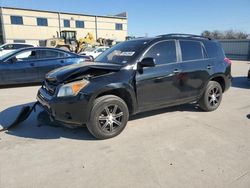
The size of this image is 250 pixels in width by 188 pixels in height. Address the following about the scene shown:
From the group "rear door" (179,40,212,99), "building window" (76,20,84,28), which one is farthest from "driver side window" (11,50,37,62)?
"building window" (76,20,84,28)

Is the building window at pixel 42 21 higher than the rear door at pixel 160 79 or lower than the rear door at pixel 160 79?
higher

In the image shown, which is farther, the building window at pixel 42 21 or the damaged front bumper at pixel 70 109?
the building window at pixel 42 21

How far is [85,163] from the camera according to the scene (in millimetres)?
3062

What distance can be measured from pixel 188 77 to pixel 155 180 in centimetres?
260

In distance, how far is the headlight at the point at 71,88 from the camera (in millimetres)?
3496

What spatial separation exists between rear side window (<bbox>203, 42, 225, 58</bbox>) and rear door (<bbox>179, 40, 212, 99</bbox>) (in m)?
0.15

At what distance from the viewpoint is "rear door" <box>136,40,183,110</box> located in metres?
4.06

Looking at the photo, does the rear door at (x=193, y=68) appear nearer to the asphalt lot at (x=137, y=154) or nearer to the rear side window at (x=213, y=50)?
the rear side window at (x=213, y=50)

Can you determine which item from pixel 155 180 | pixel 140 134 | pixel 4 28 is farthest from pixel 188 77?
pixel 4 28

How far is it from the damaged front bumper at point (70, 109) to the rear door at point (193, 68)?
2149mm

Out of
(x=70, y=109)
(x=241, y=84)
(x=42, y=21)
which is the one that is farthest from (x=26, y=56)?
(x=42, y=21)

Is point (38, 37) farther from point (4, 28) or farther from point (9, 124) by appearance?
point (9, 124)

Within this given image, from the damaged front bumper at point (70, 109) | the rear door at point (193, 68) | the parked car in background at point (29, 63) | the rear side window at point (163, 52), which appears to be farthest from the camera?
the parked car in background at point (29, 63)

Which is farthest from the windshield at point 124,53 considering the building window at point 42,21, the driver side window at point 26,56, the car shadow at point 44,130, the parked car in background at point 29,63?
the building window at point 42,21
